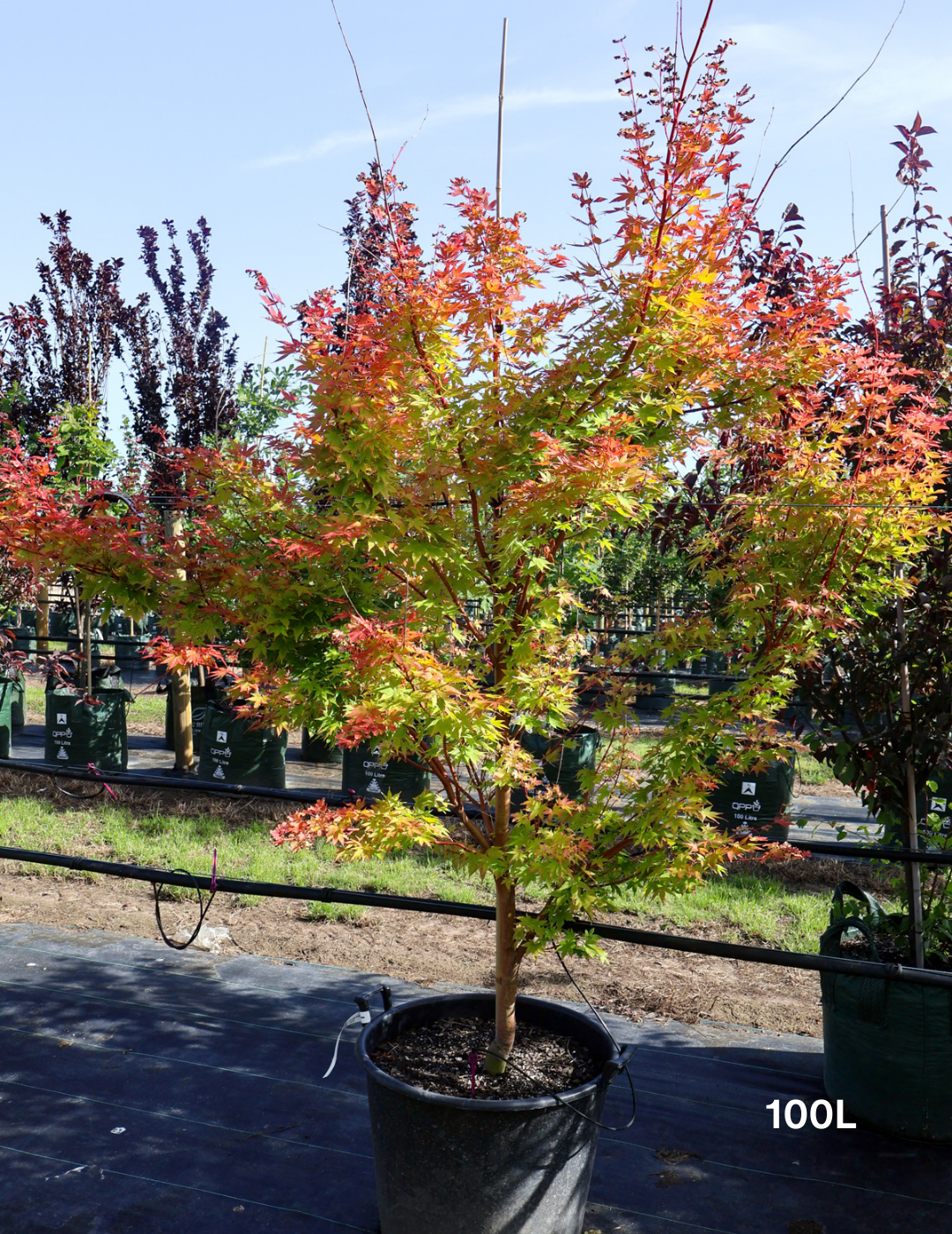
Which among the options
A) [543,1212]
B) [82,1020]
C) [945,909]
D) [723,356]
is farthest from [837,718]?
[82,1020]

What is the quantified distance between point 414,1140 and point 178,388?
778cm

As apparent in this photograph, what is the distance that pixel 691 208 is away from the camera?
2.17 metres

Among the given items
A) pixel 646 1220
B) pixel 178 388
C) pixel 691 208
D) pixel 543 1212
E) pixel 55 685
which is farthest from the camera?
pixel 178 388

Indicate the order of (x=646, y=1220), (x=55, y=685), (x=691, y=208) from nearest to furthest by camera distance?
(x=691, y=208), (x=646, y=1220), (x=55, y=685)

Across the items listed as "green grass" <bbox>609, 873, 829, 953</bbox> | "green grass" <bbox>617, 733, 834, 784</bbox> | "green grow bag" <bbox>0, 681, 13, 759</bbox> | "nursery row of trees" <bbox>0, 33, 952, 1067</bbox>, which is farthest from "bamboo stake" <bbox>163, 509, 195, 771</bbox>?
"nursery row of trees" <bbox>0, 33, 952, 1067</bbox>

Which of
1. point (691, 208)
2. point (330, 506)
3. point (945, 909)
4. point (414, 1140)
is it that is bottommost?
point (414, 1140)

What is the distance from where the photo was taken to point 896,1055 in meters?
2.97

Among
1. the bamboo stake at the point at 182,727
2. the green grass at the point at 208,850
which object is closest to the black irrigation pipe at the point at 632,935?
the green grass at the point at 208,850

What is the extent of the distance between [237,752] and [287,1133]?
4.51 meters

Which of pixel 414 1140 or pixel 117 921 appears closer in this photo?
pixel 414 1140

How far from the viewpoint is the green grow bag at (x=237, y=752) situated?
7191 millimetres

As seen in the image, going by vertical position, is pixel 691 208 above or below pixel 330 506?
above

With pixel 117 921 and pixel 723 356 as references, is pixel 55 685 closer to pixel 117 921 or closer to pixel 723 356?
pixel 117 921

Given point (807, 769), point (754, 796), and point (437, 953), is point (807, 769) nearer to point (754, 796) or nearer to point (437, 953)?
point (754, 796)
